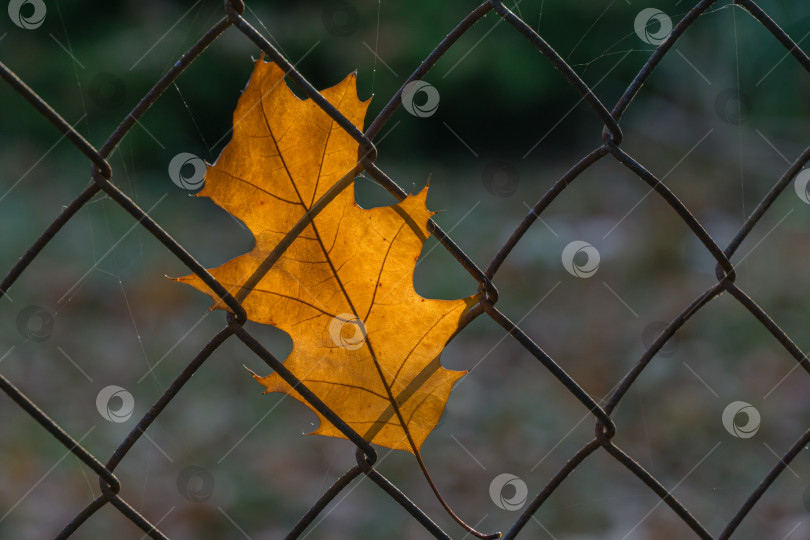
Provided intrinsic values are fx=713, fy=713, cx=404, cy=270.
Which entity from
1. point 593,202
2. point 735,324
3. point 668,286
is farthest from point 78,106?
point 735,324

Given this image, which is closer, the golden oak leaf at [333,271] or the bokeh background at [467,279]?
the golden oak leaf at [333,271]

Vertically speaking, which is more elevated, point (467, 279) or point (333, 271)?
point (467, 279)

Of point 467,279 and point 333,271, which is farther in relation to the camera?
point 467,279

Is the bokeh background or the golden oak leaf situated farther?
the bokeh background

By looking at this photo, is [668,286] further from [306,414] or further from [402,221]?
[402,221]
